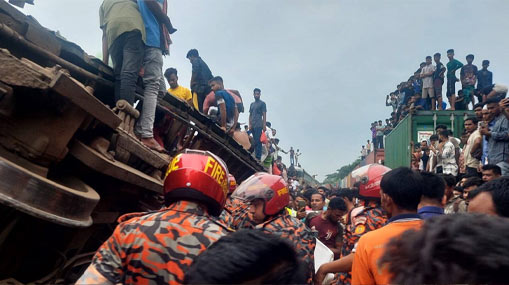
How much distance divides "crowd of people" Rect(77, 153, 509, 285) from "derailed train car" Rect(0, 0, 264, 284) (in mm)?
713

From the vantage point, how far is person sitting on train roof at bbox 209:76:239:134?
8.86 m

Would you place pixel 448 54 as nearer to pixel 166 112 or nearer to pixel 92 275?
pixel 166 112

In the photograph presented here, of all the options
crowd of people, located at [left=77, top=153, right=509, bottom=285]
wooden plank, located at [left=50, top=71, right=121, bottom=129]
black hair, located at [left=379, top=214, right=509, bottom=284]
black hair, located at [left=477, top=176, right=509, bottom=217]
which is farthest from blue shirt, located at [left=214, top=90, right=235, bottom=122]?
black hair, located at [left=379, top=214, right=509, bottom=284]

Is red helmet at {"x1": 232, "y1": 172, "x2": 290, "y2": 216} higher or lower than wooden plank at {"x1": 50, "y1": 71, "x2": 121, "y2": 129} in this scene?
lower

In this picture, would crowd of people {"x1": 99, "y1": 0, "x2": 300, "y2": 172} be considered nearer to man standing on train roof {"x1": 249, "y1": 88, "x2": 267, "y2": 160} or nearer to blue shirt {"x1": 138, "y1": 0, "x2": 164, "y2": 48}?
blue shirt {"x1": 138, "y1": 0, "x2": 164, "y2": 48}

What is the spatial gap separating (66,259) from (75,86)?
1.51 metres

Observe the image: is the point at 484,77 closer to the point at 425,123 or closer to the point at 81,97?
the point at 425,123

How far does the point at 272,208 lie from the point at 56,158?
1892 millimetres

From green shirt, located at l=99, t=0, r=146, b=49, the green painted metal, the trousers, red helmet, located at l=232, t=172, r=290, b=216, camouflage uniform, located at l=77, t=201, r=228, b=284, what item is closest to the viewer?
camouflage uniform, located at l=77, t=201, r=228, b=284

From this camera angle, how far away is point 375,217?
383cm

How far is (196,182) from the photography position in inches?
87.7

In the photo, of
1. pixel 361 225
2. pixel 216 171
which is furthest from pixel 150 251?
pixel 361 225

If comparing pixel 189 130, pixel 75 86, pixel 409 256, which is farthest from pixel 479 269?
pixel 189 130

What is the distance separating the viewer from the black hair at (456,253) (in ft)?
3.29
